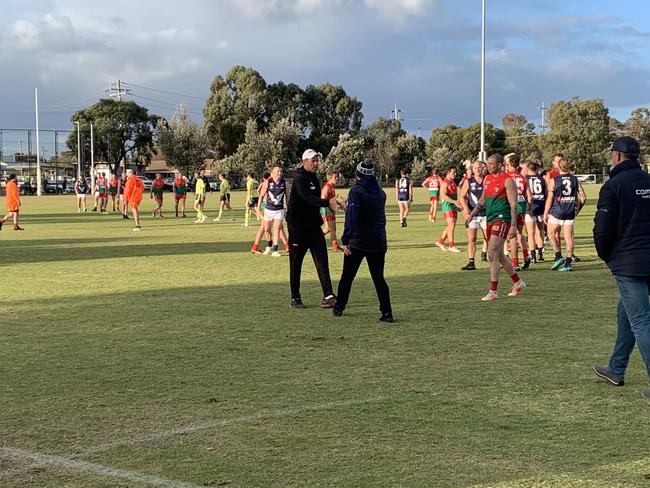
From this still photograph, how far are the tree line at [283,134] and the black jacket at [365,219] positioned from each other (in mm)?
60762

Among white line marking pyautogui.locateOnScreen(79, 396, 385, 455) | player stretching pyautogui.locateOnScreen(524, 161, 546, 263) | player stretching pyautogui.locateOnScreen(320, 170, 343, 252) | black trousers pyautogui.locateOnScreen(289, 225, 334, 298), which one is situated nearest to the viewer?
white line marking pyautogui.locateOnScreen(79, 396, 385, 455)

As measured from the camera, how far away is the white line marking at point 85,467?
4.70 meters

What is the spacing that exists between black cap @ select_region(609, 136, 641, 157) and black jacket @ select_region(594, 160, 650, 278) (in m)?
0.11

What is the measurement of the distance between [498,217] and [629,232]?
5.40 meters

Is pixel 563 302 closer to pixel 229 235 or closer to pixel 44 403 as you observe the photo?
pixel 44 403

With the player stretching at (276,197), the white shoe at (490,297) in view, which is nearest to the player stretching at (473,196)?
the player stretching at (276,197)

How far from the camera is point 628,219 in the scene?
6172mm

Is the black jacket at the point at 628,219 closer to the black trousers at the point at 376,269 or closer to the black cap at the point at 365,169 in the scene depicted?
the black trousers at the point at 376,269

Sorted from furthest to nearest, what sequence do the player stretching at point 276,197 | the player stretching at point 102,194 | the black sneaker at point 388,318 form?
the player stretching at point 102,194 < the player stretching at point 276,197 < the black sneaker at point 388,318

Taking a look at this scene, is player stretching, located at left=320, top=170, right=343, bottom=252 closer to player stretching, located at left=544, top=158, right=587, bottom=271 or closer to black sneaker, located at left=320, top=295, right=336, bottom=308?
player stretching, located at left=544, top=158, right=587, bottom=271

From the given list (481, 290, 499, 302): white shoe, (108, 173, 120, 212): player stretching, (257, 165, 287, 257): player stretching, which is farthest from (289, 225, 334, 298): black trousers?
(108, 173, 120, 212): player stretching

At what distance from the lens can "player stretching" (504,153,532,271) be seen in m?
13.7

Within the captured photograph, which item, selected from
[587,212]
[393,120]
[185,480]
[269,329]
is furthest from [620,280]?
[393,120]

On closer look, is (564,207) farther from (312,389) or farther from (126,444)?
(126,444)
